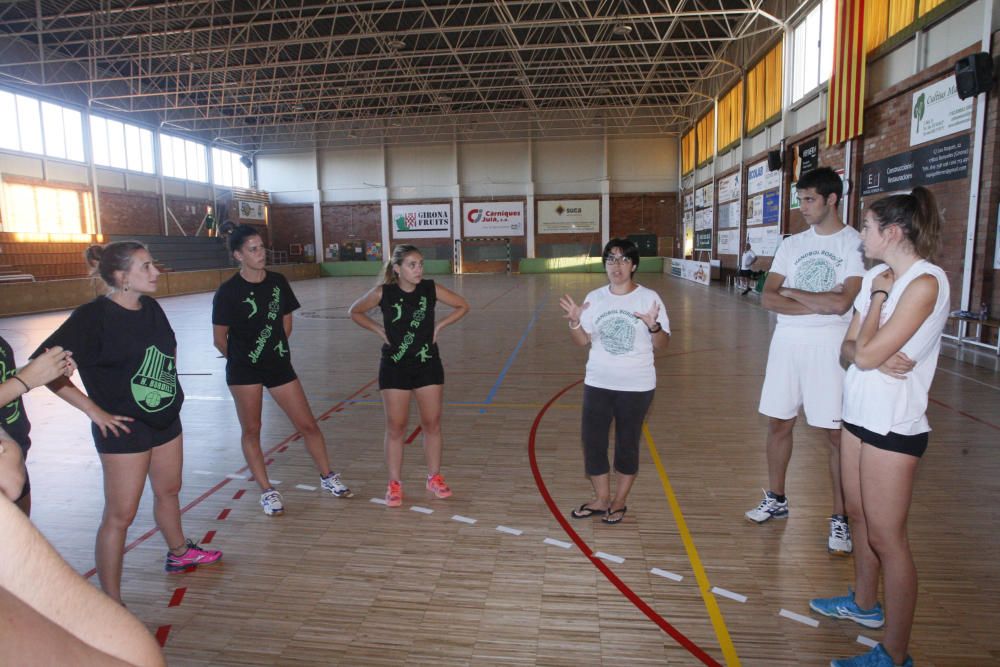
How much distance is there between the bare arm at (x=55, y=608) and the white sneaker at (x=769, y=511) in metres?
3.78

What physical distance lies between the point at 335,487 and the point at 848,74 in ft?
→ 46.9

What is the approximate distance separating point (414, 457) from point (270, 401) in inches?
116

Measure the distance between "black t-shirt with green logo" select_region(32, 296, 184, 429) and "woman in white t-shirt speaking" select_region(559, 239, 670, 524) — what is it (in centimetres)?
216

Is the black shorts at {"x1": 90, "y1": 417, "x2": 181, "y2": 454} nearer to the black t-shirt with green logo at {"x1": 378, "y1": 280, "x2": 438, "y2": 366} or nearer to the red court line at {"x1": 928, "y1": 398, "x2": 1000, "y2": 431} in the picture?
the black t-shirt with green logo at {"x1": 378, "y1": 280, "x2": 438, "y2": 366}

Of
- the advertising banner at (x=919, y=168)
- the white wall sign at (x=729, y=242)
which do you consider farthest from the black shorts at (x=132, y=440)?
the white wall sign at (x=729, y=242)

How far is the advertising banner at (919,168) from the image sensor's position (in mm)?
9828

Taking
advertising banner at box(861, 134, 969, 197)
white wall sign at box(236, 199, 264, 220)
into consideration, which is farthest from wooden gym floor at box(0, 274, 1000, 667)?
white wall sign at box(236, 199, 264, 220)

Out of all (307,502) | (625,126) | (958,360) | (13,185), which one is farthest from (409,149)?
(307,502)

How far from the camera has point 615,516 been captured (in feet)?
12.8

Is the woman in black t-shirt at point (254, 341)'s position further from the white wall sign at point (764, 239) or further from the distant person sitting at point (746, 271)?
the distant person sitting at point (746, 271)

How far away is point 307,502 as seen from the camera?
4383 millimetres

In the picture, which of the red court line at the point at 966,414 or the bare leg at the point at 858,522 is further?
the red court line at the point at 966,414

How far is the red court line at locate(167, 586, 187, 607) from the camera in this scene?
10.2 ft

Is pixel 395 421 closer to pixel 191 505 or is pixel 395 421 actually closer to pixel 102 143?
pixel 191 505
